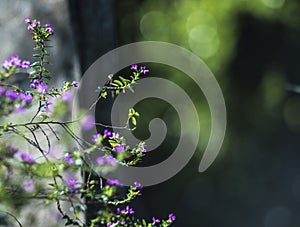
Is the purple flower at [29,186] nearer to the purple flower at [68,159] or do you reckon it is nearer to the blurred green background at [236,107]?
the purple flower at [68,159]

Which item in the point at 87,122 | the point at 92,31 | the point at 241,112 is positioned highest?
the point at 241,112

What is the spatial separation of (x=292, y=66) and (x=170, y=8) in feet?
2.38

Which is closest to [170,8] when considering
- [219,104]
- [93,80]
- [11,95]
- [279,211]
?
[219,104]

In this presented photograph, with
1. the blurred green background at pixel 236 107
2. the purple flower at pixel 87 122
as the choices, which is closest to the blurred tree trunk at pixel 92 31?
the purple flower at pixel 87 122

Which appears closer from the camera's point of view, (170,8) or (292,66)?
(170,8)

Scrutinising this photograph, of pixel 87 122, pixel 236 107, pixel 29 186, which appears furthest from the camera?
pixel 236 107

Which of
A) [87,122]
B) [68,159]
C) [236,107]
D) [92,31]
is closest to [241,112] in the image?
[236,107]

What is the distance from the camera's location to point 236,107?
104 inches

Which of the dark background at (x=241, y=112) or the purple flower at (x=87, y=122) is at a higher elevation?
the dark background at (x=241, y=112)

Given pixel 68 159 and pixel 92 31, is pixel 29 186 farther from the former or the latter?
pixel 92 31

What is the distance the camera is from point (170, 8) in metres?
2.41

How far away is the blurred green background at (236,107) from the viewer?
2406 mm

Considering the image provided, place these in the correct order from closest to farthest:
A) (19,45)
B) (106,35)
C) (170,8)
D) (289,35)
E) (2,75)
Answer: (2,75) → (19,45) → (106,35) → (170,8) → (289,35)

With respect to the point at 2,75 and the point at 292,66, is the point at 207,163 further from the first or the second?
the point at 2,75
